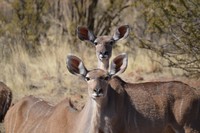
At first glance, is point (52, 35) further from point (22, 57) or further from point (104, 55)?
point (104, 55)

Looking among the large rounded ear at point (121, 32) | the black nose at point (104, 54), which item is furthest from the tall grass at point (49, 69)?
the black nose at point (104, 54)

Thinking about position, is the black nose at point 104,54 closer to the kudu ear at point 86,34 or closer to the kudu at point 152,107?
the kudu ear at point 86,34

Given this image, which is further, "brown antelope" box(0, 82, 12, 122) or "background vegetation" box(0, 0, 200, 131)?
"background vegetation" box(0, 0, 200, 131)

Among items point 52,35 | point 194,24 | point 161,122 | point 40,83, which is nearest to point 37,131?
point 161,122

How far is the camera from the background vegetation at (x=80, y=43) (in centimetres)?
1133

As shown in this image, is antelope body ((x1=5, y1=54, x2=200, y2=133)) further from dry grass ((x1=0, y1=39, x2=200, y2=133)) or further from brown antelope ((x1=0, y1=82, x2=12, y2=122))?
dry grass ((x1=0, y1=39, x2=200, y2=133))

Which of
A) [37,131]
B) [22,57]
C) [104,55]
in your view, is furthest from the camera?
[22,57]

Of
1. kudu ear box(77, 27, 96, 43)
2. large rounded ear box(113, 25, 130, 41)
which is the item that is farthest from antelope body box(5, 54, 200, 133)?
kudu ear box(77, 27, 96, 43)

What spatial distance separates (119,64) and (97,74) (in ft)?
1.40

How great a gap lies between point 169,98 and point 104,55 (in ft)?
5.82

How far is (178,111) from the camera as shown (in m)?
8.12

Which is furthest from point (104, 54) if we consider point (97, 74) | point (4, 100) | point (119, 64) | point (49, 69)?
point (49, 69)

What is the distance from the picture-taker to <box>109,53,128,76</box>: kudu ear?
720cm

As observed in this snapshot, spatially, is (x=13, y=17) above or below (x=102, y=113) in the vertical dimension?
above
